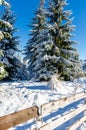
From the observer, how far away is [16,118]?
173 inches

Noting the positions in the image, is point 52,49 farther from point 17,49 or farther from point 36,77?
point 17,49

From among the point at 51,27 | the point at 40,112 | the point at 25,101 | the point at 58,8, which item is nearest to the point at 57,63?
the point at 51,27

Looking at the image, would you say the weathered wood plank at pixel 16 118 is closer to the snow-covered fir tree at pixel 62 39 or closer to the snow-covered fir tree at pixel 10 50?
the snow-covered fir tree at pixel 62 39

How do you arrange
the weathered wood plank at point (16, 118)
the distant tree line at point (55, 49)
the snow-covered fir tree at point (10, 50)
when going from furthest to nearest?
the snow-covered fir tree at point (10, 50) → the distant tree line at point (55, 49) → the weathered wood plank at point (16, 118)

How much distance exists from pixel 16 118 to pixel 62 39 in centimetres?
2181

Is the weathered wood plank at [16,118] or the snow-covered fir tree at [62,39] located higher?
the snow-covered fir tree at [62,39]

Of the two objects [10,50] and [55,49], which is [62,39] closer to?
[55,49]

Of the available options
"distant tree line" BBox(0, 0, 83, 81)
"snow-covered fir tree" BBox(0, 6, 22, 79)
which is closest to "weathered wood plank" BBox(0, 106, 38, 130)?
"distant tree line" BBox(0, 0, 83, 81)

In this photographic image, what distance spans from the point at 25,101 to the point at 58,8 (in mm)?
16814

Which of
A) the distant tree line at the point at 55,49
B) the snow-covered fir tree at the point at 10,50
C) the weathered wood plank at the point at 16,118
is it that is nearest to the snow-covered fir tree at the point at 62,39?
the distant tree line at the point at 55,49

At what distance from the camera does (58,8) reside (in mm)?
26406

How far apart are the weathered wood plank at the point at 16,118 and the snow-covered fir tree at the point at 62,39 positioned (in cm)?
1919

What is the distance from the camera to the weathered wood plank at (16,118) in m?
4.05

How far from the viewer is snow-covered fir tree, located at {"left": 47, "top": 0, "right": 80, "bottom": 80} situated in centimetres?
2483
